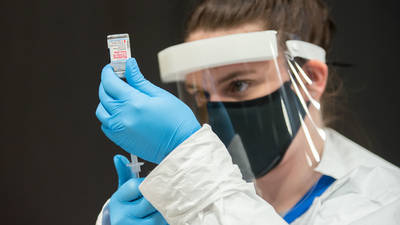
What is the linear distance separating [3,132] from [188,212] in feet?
3.13

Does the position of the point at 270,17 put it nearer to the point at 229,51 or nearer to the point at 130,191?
the point at 229,51

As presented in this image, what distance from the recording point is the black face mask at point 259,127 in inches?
46.7

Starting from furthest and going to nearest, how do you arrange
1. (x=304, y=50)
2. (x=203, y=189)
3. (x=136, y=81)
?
(x=304, y=50)
(x=136, y=81)
(x=203, y=189)

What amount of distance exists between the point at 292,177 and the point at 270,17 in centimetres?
48

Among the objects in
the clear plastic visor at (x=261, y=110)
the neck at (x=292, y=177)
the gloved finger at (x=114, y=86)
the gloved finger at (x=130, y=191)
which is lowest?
the neck at (x=292, y=177)

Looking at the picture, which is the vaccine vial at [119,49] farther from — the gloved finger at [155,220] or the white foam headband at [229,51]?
the gloved finger at [155,220]

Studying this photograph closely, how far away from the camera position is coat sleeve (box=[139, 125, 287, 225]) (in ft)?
2.78

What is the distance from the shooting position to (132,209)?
100 centimetres

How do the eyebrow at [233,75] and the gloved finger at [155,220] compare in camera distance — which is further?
the eyebrow at [233,75]

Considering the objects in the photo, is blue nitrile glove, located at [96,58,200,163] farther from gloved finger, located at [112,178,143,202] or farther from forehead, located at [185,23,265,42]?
forehead, located at [185,23,265,42]

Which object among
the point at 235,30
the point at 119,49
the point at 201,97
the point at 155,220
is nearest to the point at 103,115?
the point at 119,49

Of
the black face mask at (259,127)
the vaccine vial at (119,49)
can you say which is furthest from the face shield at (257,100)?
the vaccine vial at (119,49)

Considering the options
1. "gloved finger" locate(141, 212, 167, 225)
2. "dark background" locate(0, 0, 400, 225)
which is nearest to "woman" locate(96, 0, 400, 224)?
"gloved finger" locate(141, 212, 167, 225)

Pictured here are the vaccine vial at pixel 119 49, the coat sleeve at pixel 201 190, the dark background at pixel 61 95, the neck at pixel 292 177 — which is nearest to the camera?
the coat sleeve at pixel 201 190
